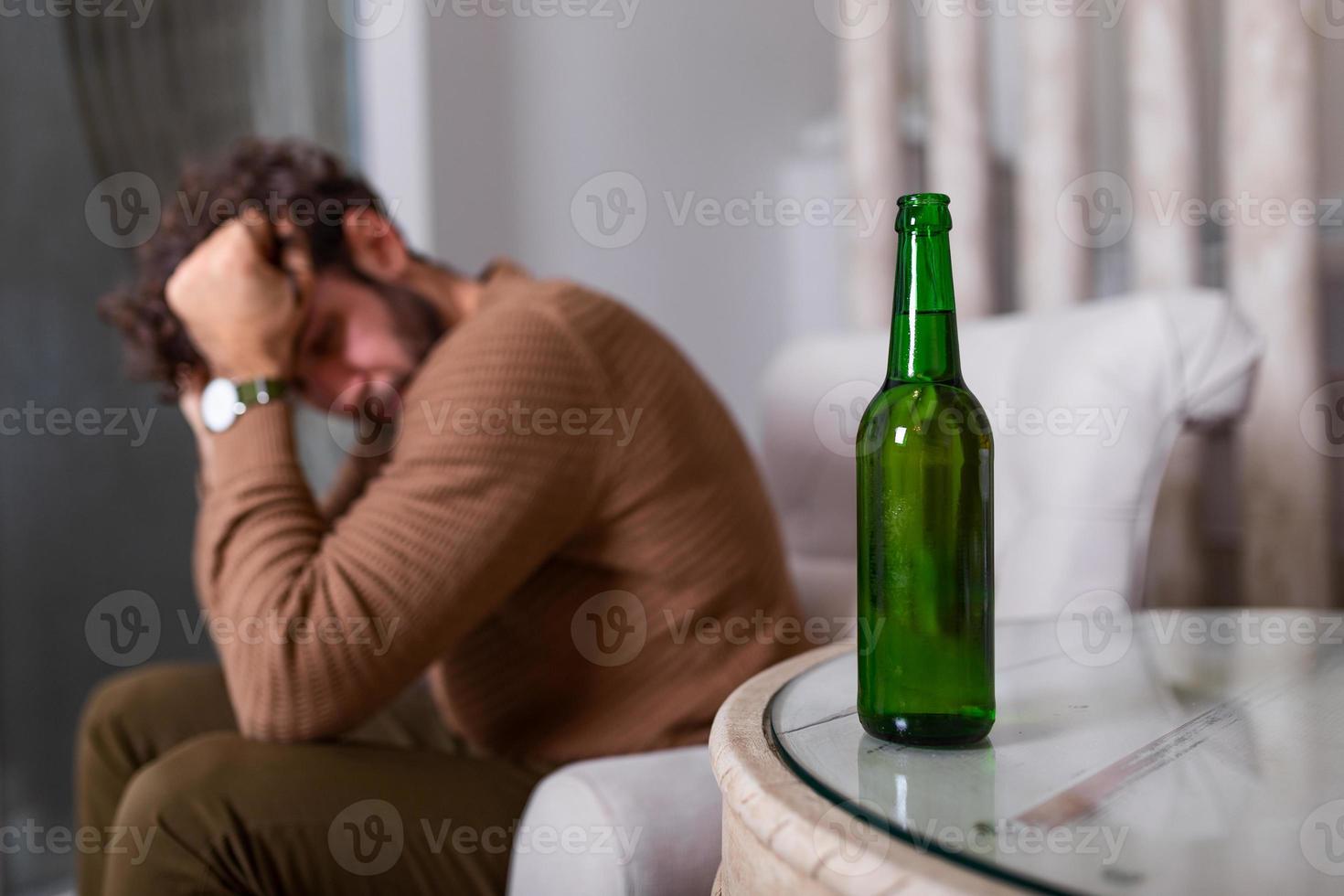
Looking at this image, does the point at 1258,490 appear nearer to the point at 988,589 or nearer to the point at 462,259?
the point at 988,589

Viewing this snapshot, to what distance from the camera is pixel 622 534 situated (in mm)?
1073

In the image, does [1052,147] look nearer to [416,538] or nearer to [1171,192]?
[1171,192]

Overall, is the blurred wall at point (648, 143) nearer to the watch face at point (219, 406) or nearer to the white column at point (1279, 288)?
the white column at point (1279, 288)

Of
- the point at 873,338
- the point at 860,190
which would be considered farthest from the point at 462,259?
the point at 873,338

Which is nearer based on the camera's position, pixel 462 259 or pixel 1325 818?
pixel 1325 818

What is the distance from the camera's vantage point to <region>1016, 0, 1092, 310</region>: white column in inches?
69.1

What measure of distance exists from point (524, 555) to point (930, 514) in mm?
524

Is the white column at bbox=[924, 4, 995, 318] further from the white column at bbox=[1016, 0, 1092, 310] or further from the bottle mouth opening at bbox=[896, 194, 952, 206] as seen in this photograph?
the bottle mouth opening at bbox=[896, 194, 952, 206]

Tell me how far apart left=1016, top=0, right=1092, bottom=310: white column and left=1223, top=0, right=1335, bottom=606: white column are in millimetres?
248

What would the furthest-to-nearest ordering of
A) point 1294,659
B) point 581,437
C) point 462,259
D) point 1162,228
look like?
point 462,259, point 1162,228, point 581,437, point 1294,659

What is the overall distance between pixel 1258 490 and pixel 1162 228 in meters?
0.41

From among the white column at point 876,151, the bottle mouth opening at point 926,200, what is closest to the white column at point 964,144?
the white column at point 876,151

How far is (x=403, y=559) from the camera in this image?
0.95 metres

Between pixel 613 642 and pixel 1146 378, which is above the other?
pixel 1146 378
